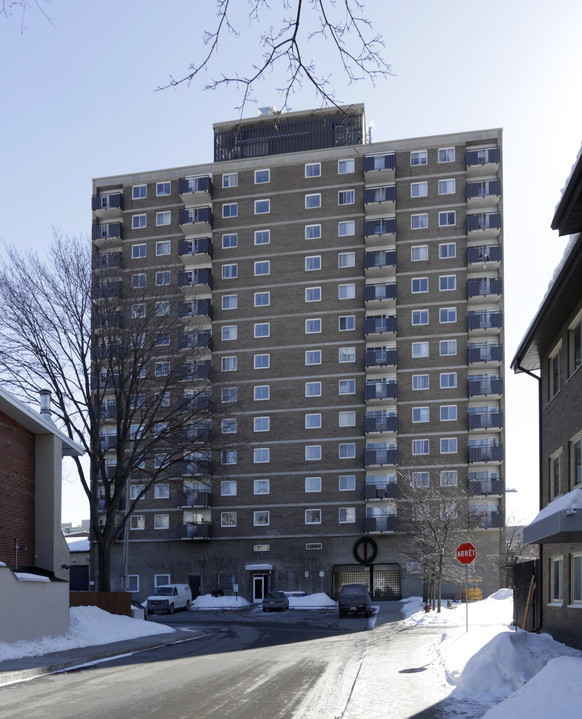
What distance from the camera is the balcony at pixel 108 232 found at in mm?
77438

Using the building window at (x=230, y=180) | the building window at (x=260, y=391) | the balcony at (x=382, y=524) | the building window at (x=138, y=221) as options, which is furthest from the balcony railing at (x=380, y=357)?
the building window at (x=138, y=221)

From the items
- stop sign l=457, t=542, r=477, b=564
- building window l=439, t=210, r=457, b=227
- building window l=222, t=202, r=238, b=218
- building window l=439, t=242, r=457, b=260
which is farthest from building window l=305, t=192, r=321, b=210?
stop sign l=457, t=542, r=477, b=564

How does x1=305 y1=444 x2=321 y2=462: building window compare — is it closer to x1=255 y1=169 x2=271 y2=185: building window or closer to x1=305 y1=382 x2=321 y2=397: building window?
x1=305 y1=382 x2=321 y2=397: building window

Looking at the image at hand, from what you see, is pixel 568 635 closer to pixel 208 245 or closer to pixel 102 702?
pixel 102 702

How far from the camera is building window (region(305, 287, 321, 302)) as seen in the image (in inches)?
2854

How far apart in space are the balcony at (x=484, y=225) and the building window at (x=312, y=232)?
39.8ft

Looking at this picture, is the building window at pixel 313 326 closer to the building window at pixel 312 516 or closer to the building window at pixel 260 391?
the building window at pixel 260 391

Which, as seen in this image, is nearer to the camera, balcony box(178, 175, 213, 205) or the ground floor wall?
the ground floor wall

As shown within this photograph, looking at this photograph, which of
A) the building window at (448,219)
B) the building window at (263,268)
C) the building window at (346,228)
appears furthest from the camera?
the building window at (263,268)

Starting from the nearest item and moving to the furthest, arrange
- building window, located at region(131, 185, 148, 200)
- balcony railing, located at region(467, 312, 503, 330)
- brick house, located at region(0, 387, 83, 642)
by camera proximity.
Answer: brick house, located at region(0, 387, 83, 642) < balcony railing, located at region(467, 312, 503, 330) < building window, located at region(131, 185, 148, 200)

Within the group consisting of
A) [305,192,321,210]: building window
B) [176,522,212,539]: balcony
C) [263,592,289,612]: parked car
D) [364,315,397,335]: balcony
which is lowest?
[263,592,289,612]: parked car

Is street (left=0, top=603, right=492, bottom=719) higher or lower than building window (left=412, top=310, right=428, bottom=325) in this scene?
lower

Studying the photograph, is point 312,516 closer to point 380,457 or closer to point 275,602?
point 380,457

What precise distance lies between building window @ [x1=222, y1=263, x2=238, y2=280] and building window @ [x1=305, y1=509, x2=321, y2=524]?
20.3 meters
